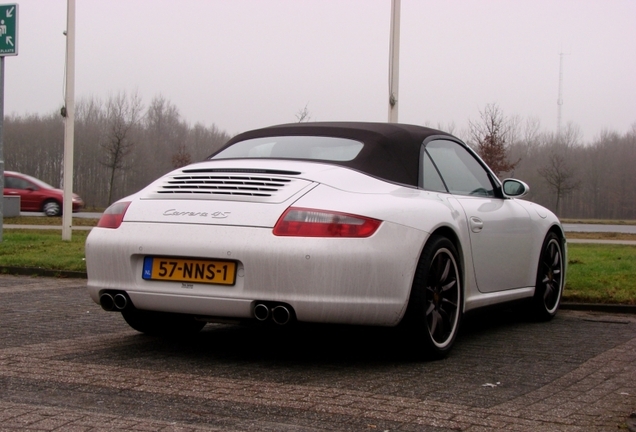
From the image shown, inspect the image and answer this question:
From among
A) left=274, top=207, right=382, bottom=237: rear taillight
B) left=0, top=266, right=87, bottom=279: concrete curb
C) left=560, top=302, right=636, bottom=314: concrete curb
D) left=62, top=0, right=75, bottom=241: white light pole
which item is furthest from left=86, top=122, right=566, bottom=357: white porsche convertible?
left=62, top=0, right=75, bottom=241: white light pole

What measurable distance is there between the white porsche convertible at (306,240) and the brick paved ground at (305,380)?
0.25m

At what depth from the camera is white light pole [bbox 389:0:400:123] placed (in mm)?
12977

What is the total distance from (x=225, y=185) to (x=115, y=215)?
0.71 meters

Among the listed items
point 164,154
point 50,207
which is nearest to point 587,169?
point 164,154

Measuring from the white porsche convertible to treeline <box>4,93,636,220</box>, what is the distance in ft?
155

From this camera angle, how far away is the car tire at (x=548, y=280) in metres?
7.06

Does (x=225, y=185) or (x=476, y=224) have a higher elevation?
(x=225, y=185)

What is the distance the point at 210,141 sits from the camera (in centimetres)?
6594

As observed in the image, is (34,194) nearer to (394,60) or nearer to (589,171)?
(394,60)

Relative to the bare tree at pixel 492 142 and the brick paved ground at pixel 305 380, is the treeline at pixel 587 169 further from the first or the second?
the brick paved ground at pixel 305 380

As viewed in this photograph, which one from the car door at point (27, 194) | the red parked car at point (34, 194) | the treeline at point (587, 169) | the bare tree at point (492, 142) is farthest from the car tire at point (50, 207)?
the treeline at point (587, 169)

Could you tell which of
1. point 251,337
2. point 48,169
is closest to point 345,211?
point 251,337

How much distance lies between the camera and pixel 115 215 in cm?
524

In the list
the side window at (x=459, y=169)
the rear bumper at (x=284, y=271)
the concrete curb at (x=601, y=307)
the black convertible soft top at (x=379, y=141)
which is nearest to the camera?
the rear bumper at (x=284, y=271)
